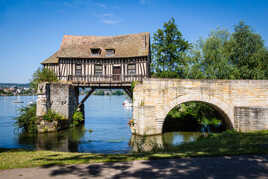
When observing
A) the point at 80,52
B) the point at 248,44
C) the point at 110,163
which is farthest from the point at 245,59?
the point at 110,163

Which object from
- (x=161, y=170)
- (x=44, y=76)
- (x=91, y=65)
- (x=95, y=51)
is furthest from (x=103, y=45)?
(x=161, y=170)

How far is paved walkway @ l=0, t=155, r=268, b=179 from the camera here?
12.8ft

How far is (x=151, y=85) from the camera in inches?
524

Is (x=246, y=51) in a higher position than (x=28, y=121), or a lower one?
higher

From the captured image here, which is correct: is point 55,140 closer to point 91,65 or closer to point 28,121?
point 28,121

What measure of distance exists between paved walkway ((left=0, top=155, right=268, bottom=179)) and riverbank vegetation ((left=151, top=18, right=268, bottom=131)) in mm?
12014

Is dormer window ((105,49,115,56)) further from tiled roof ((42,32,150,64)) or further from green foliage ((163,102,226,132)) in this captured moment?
green foliage ((163,102,226,132))

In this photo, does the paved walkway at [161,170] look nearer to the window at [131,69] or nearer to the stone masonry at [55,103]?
the stone masonry at [55,103]

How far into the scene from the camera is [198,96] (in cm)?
1316

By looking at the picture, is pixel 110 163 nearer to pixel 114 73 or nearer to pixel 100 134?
pixel 100 134

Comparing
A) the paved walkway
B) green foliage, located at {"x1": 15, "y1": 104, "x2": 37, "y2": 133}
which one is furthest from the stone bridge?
the paved walkway

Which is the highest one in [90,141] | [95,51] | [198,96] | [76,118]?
[95,51]

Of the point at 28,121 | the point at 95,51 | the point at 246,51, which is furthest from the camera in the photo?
the point at 246,51

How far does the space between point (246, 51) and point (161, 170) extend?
23138 mm
